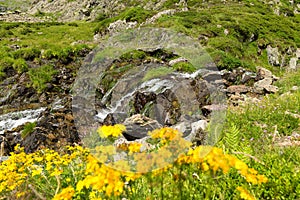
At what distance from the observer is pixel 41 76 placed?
1767cm

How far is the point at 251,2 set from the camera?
34.3 meters

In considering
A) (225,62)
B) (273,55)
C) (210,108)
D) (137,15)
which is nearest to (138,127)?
(210,108)

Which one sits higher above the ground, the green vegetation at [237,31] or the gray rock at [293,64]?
the green vegetation at [237,31]

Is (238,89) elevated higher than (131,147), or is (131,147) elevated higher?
(131,147)

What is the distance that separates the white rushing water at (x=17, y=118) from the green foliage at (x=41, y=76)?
195 centimetres

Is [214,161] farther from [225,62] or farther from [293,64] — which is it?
[293,64]

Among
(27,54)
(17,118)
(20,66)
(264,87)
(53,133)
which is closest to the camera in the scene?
(53,133)

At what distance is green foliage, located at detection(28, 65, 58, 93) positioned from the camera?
672 inches

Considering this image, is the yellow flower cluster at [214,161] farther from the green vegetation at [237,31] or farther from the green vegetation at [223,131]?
the green vegetation at [237,31]

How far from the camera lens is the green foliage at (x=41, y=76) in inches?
672

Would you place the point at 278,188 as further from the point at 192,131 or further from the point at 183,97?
the point at 183,97

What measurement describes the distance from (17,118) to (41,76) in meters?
3.70

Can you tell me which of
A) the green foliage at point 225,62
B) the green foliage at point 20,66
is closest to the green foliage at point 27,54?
the green foliage at point 20,66

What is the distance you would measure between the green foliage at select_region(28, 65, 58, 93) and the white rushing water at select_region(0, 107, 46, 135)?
1.95 meters
